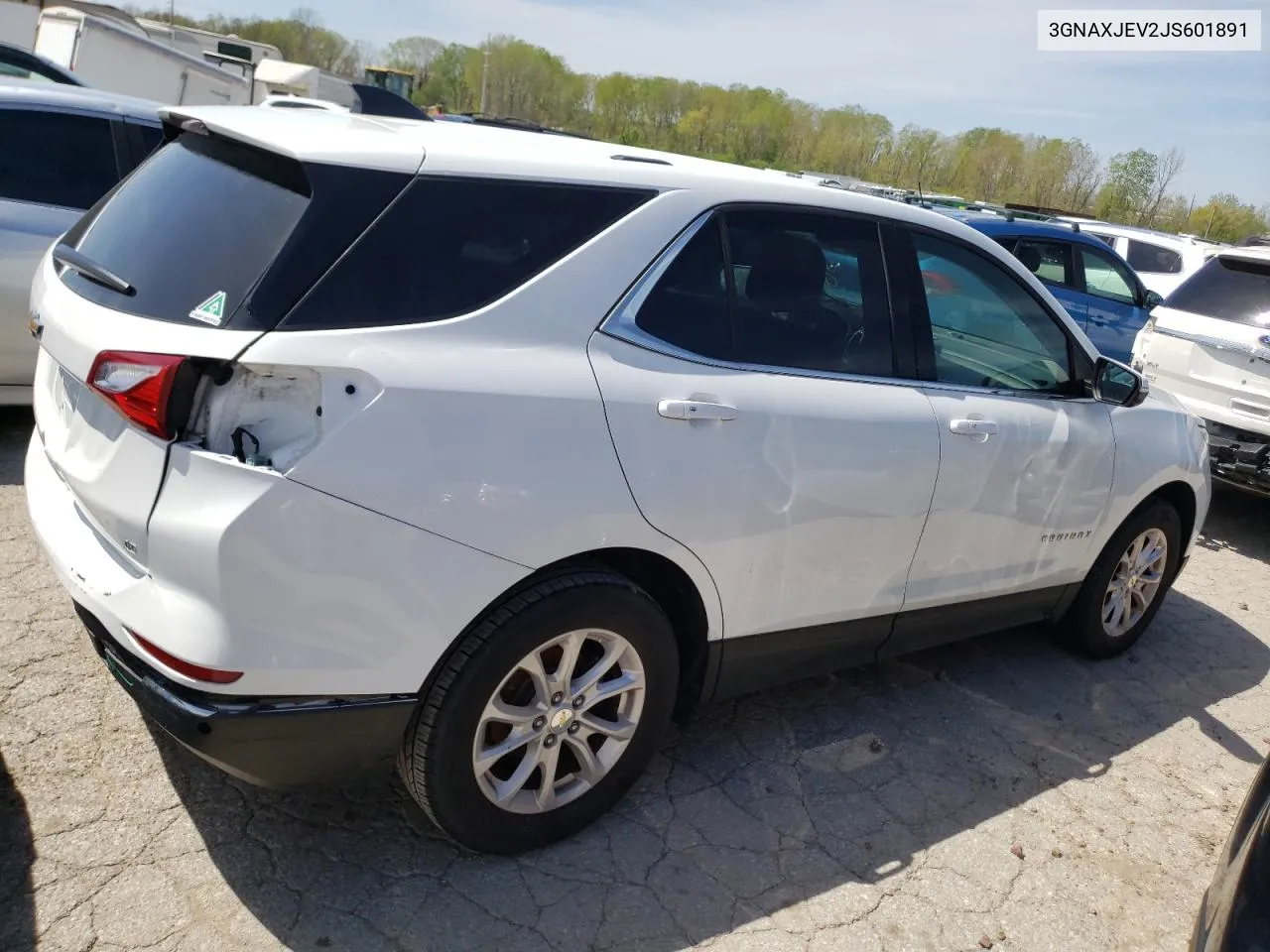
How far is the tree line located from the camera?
43656 mm

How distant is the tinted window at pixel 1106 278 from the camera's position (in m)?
9.95

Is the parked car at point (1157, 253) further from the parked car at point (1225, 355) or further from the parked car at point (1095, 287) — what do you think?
the parked car at point (1225, 355)

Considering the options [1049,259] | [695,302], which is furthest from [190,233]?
[1049,259]

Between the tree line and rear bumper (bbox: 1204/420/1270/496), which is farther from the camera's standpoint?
the tree line

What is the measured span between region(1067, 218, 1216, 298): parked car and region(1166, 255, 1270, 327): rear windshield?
19.3 feet

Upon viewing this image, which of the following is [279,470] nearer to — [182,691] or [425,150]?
[182,691]

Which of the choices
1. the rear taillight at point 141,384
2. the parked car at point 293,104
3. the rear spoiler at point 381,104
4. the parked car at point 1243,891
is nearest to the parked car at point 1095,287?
the rear spoiler at point 381,104

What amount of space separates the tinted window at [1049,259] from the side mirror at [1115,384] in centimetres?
558

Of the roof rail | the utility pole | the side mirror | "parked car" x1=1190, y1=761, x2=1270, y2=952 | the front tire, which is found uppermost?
the utility pole

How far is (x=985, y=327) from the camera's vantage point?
377cm

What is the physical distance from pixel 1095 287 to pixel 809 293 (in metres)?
8.10

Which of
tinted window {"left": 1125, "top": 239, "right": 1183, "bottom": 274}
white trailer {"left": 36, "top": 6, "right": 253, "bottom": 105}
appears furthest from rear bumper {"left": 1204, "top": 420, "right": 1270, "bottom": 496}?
white trailer {"left": 36, "top": 6, "right": 253, "bottom": 105}

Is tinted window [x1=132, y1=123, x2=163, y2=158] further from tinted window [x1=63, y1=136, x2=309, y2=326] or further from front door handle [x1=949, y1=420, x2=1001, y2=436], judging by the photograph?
front door handle [x1=949, y1=420, x2=1001, y2=436]

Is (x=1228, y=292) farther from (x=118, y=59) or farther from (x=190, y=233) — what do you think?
(x=118, y=59)
